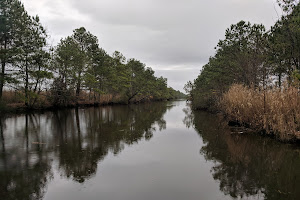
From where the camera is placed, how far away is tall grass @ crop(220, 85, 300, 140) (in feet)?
26.0

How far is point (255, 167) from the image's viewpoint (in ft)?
18.2

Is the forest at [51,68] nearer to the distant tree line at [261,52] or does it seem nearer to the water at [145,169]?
the water at [145,169]

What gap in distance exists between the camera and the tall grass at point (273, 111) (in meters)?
7.91

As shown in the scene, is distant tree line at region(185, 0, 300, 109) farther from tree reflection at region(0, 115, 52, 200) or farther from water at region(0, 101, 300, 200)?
tree reflection at region(0, 115, 52, 200)

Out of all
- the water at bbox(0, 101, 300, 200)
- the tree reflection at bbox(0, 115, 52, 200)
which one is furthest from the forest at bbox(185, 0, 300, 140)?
the tree reflection at bbox(0, 115, 52, 200)

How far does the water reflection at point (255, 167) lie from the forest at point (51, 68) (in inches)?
664

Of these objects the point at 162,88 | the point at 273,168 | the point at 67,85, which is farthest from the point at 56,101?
the point at 162,88

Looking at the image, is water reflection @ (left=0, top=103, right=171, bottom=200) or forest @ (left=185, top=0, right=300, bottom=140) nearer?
water reflection @ (left=0, top=103, right=171, bottom=200)

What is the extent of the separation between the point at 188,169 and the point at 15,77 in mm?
17255

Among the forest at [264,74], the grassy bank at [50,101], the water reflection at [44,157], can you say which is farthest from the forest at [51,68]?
the forest at [264,74]

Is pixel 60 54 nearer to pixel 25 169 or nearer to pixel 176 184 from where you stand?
pixel 25 169

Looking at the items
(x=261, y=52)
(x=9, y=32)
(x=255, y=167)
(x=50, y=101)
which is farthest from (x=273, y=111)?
(x=50, y=101)

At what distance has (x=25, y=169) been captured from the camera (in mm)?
5117

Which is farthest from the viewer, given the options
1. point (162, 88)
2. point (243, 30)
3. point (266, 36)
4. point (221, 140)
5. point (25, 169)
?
point (162, 88)
